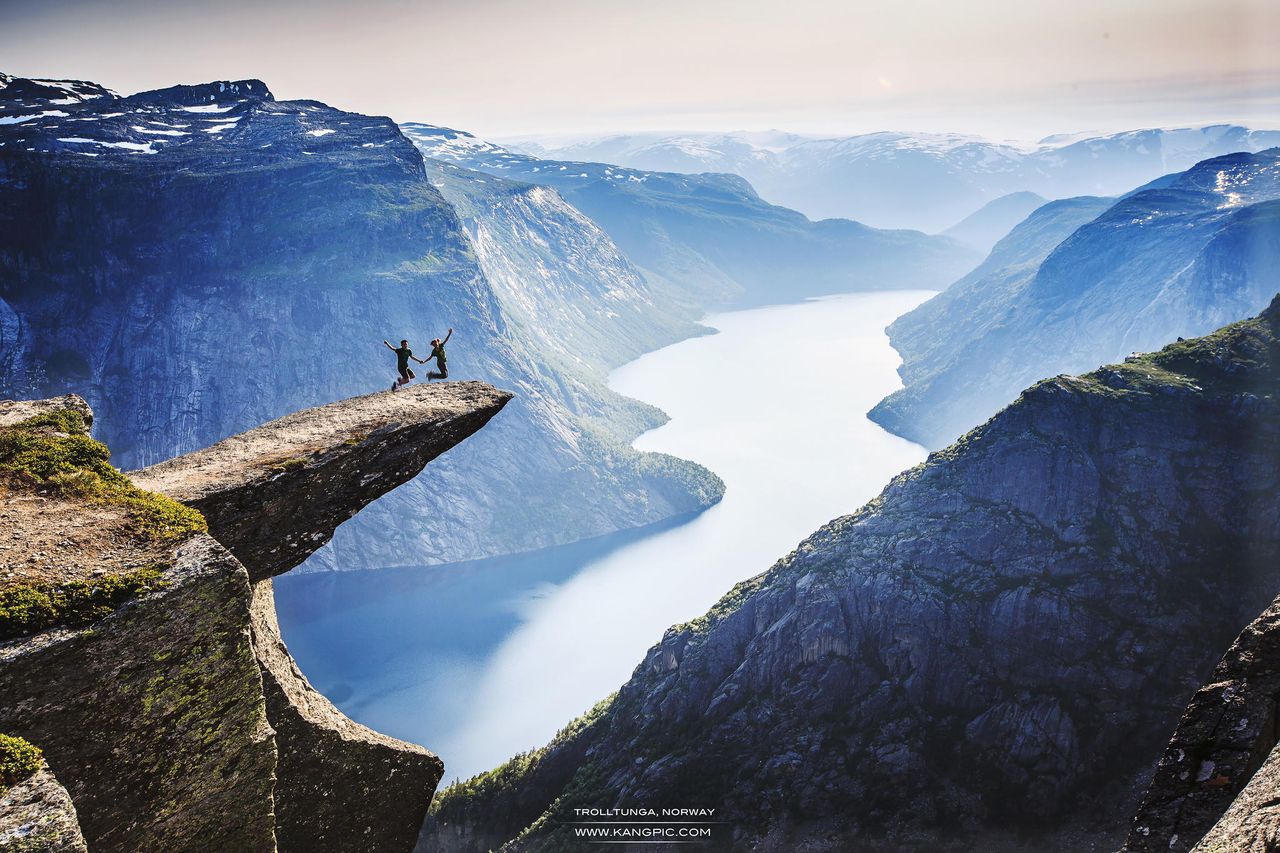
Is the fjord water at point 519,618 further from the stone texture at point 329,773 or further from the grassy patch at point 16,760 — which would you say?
the grassy patch at point 16,760

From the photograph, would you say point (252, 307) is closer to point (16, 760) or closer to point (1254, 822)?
point (16, 760)

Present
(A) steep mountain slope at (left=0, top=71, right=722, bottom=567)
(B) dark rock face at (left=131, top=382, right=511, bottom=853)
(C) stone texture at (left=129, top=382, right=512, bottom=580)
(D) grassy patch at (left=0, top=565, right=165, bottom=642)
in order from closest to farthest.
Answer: (D) grassy patch at (left=0, top=565, right=165, bottom=642), (C) stone texture at (left=129, top=382, right=512, bottom=580), (B) dark rock face at (left=131, top=382, right=511, bottom=853), (A) steep mountain slope at (left=0, top=71, right=722, bottom=567)

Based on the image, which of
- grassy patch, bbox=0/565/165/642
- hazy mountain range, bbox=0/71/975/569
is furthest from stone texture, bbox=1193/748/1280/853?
hazy mountain range, bbox=0/71/975/569

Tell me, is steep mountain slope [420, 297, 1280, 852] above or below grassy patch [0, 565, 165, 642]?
below

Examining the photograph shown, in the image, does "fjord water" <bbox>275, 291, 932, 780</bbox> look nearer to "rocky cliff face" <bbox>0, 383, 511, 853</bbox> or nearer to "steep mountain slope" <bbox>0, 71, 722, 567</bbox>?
"steep mountain slope" <bbox>0, 71, 722, 567</bbox>

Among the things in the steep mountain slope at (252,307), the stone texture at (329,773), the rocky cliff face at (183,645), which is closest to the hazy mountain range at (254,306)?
the steep mountain slope at (252,307)

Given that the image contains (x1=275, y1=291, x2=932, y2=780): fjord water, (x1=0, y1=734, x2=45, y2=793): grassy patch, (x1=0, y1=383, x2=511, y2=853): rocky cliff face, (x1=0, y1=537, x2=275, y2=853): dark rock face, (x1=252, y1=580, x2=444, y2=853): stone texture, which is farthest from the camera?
(x1=275, y1=291, x2=932, y2=780): fjord water

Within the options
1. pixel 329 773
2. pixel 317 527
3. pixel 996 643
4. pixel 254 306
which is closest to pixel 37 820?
pixel 329 773
